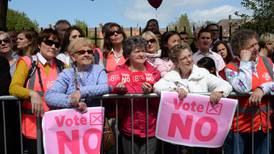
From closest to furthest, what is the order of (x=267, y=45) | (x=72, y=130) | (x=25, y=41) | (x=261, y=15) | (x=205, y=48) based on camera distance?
(x=72, y=130) < (x=25, y=41) < (x=267, y=45) < (x=205, y=48) < (x=261, y=15)

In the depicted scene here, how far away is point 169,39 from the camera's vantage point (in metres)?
5.96

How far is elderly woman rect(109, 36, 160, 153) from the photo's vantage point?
4348mm

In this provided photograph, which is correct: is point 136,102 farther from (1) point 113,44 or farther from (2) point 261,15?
(2) point 261,15

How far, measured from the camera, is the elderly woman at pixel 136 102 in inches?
171

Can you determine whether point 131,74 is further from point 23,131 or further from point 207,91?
point 23,131

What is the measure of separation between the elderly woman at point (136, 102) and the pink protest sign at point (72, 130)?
37 cm

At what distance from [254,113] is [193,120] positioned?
2.26 ft

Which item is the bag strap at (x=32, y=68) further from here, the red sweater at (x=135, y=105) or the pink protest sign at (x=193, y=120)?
the pink protest sign at (x=193, y=120)

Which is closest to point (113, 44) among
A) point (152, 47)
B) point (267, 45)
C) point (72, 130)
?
point (152, 47)

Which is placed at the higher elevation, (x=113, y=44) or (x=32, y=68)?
(x=113, y=44)

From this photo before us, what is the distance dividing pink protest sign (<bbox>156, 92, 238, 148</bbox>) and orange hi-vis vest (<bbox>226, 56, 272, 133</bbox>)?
0.91 feet

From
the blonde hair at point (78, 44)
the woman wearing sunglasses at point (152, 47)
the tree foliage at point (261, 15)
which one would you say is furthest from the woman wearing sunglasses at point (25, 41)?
the tree foliage at point (261, 15)

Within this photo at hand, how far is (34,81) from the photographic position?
435 centimetres

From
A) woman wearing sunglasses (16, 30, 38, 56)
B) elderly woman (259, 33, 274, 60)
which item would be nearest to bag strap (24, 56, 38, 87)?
woman wearing sunglasses (16, 30, 38, 56)
